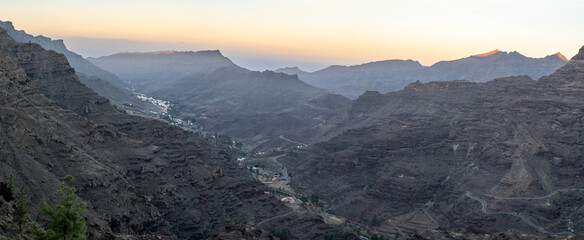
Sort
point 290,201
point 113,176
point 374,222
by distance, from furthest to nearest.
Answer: point 290,201 → point 374,222 → point 113,176

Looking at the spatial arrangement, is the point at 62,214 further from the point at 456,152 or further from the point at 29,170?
the point at 456,152

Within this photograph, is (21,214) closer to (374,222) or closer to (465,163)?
(374,222)

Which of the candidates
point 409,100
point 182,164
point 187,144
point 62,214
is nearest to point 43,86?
point 187,144

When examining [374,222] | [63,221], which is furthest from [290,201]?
[63,221]

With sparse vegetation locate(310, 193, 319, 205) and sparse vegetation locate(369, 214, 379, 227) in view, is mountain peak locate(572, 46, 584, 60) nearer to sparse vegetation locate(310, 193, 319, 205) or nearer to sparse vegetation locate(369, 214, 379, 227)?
sparse vegetation locate(369, 214, 379, 227)

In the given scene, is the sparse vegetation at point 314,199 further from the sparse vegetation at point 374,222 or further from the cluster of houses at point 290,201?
the sparse vegetation at point 374,222

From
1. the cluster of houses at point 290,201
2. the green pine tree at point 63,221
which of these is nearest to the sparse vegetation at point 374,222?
the cluster of houses at point 290,201
